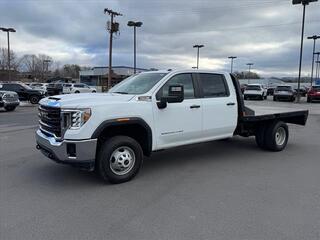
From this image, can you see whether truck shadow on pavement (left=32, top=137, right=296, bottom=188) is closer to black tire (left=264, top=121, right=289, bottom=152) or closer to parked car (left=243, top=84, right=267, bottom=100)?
black tire (left=264, top=121, right=289, bottom=152)

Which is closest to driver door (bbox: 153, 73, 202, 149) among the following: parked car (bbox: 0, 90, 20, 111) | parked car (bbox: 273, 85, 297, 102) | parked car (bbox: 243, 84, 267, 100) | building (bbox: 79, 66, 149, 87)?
parked car (bbox: 0, 90, 20, 111)

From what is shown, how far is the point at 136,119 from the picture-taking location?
225 inches

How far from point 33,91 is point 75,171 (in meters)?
→ 23.3

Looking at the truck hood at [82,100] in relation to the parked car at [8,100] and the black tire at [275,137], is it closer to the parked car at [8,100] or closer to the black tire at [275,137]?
the black tire at [275,137]

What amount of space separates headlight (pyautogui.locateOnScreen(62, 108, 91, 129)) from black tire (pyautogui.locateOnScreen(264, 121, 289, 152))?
4901 millimetres

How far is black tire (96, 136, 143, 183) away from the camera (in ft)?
17.9

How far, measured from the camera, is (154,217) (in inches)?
170

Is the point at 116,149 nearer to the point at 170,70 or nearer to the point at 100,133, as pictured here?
the point at 100,133

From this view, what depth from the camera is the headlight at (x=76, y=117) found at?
5.18 m

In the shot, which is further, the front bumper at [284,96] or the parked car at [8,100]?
the front bumper at [284,96]

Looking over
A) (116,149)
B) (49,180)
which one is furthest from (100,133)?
(49,180)

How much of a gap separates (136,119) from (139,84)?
1.14 metres

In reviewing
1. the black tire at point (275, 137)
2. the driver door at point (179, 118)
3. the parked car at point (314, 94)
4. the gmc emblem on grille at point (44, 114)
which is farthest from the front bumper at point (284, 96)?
the gmc emblem on grille at point (44, 114)

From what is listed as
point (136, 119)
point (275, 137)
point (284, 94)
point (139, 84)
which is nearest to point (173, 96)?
point (136, 119)
